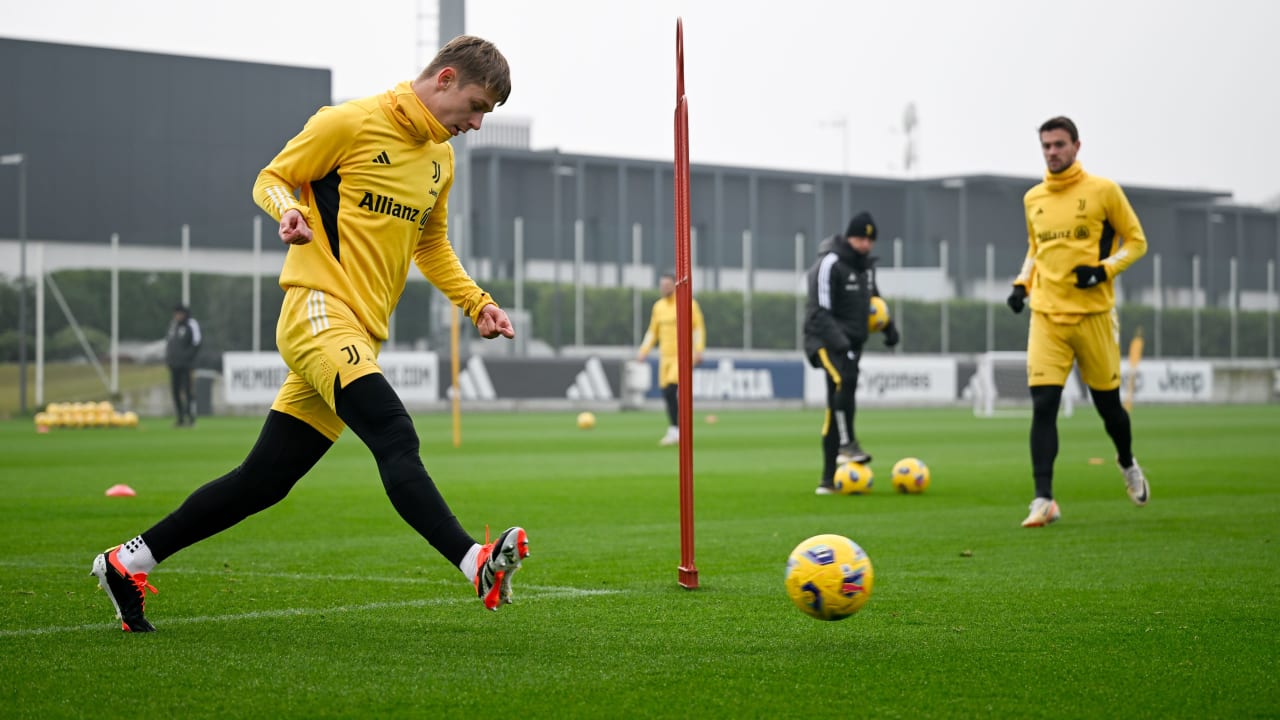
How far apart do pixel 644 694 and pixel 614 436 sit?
18.7m

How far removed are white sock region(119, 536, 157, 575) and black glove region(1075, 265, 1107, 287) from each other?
613 centimetres

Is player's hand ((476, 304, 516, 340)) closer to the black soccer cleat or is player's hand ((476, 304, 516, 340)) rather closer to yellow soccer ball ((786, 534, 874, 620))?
yellow soccer ball ((786, 534, 874, 620))

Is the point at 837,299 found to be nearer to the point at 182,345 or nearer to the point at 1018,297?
the point at 1018,297

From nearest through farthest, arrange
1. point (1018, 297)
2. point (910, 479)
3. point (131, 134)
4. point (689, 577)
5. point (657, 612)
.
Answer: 1. point (657, 612)
2. point (689, 577)
3. point (1018, 297)
4. point (910, 479)
5. point (131, 134)

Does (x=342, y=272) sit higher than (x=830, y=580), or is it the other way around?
(x=342, y=272)

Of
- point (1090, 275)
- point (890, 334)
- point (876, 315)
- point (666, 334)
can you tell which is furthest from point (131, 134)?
point (1090, 275)

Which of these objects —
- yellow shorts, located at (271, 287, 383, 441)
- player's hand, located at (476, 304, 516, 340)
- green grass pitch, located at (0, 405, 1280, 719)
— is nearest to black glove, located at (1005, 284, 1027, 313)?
green grass pitch, located at (0, 405, 1280, 719)

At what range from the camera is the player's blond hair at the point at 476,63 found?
5.18 meters

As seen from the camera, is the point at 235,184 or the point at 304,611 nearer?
the point at 304,611

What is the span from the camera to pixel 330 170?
5.29m

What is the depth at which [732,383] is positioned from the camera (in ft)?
123

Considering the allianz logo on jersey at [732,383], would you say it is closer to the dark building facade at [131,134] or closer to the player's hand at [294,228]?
the dark building facade at [131,134]

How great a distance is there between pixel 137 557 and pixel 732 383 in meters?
32.7

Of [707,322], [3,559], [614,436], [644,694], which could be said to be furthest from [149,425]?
[644,694]
